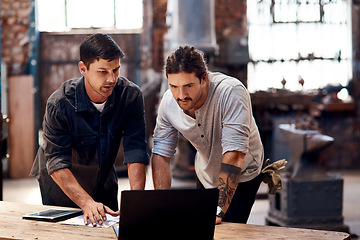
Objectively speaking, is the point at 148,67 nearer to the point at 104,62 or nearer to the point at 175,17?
the point at 175,17

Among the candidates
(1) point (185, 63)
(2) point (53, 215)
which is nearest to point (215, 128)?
(1) point (185, 63)

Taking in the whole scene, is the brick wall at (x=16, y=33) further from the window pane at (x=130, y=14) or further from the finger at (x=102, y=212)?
the finger at (x=102, y=212)

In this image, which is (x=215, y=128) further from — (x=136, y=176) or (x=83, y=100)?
(x=83, y=100)

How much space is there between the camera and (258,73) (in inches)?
326

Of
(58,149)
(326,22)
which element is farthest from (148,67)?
(58,149)

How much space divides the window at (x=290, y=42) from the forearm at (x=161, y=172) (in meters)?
5.72

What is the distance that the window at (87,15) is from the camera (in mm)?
8602

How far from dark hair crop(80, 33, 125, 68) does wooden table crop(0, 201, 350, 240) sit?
79cm

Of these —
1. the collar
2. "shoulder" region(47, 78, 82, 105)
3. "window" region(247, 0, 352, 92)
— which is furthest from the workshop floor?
"shoulder" region(47, 78, 82, 105)

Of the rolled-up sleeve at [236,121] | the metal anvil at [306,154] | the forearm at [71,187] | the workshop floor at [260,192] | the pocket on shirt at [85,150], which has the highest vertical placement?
the rolled-up sleeve at [236,121]

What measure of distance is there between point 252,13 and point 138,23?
1818 mm

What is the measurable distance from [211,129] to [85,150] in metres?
0.68

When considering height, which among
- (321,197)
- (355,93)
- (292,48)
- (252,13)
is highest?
(252,13)

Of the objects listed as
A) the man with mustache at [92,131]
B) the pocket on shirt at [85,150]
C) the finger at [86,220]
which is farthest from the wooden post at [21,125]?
the finger at [86,220]
